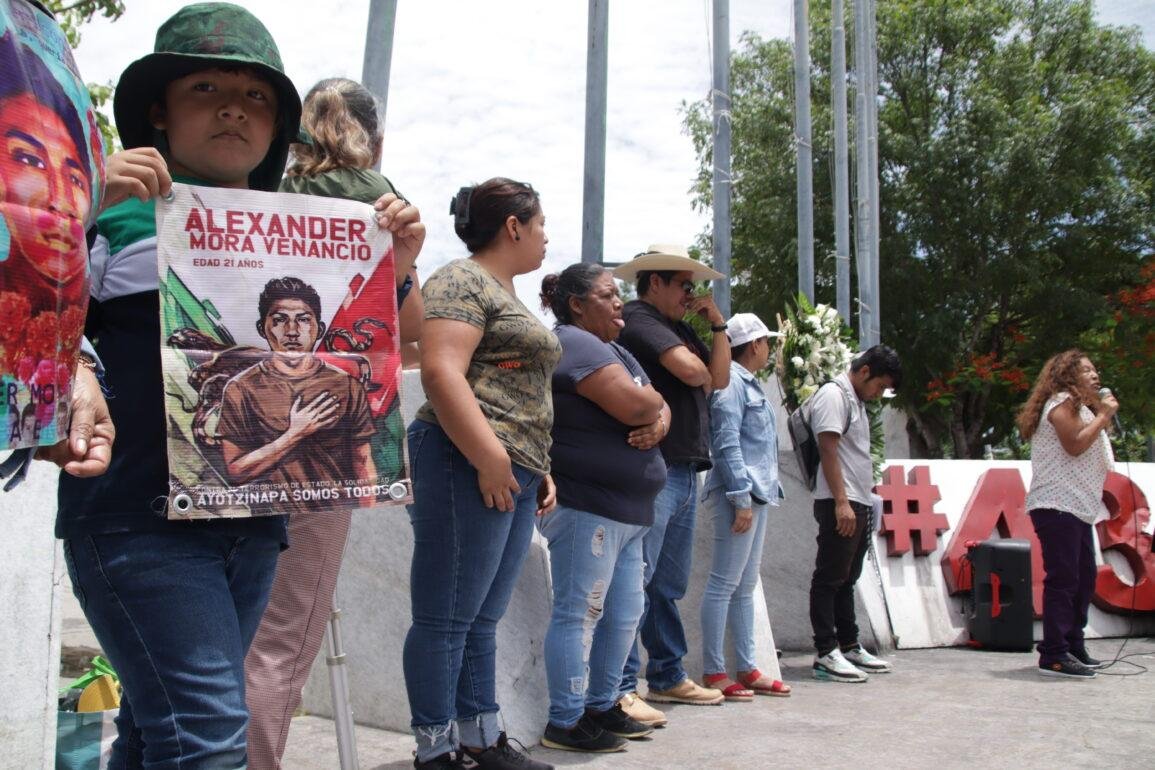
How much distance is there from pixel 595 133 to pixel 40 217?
787cm

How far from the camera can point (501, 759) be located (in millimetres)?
3855

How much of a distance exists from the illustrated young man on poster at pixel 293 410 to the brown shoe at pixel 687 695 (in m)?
3.79

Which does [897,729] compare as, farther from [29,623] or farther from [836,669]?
[29,623]

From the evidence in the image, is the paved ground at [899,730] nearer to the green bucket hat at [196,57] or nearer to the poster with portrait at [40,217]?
the green bucket hat at [196,57]

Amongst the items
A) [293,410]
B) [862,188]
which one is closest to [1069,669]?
[293,410]

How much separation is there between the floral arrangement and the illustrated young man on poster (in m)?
6.09

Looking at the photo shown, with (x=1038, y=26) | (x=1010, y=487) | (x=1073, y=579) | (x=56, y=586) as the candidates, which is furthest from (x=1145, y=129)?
(x=56, y=586)

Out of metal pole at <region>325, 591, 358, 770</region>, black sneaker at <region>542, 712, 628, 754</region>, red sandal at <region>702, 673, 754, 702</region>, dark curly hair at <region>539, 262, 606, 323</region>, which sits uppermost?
dark curly hair at <region>539, 262, 606, 323</region>

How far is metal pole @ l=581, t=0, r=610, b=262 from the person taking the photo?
862cm

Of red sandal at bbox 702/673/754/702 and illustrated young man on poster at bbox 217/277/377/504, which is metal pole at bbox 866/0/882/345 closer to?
red sandal at bbox 702/673/754/702

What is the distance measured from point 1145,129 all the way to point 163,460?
3139cm

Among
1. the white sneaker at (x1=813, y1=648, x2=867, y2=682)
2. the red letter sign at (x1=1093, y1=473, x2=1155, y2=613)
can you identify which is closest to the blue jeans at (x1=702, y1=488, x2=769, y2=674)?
the white sneaker at (x1=813, y1=648, x2=867, y2=682)

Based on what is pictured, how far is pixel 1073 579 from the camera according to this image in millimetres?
7090

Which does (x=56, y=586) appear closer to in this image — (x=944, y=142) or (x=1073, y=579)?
(x=1073, y=579)
